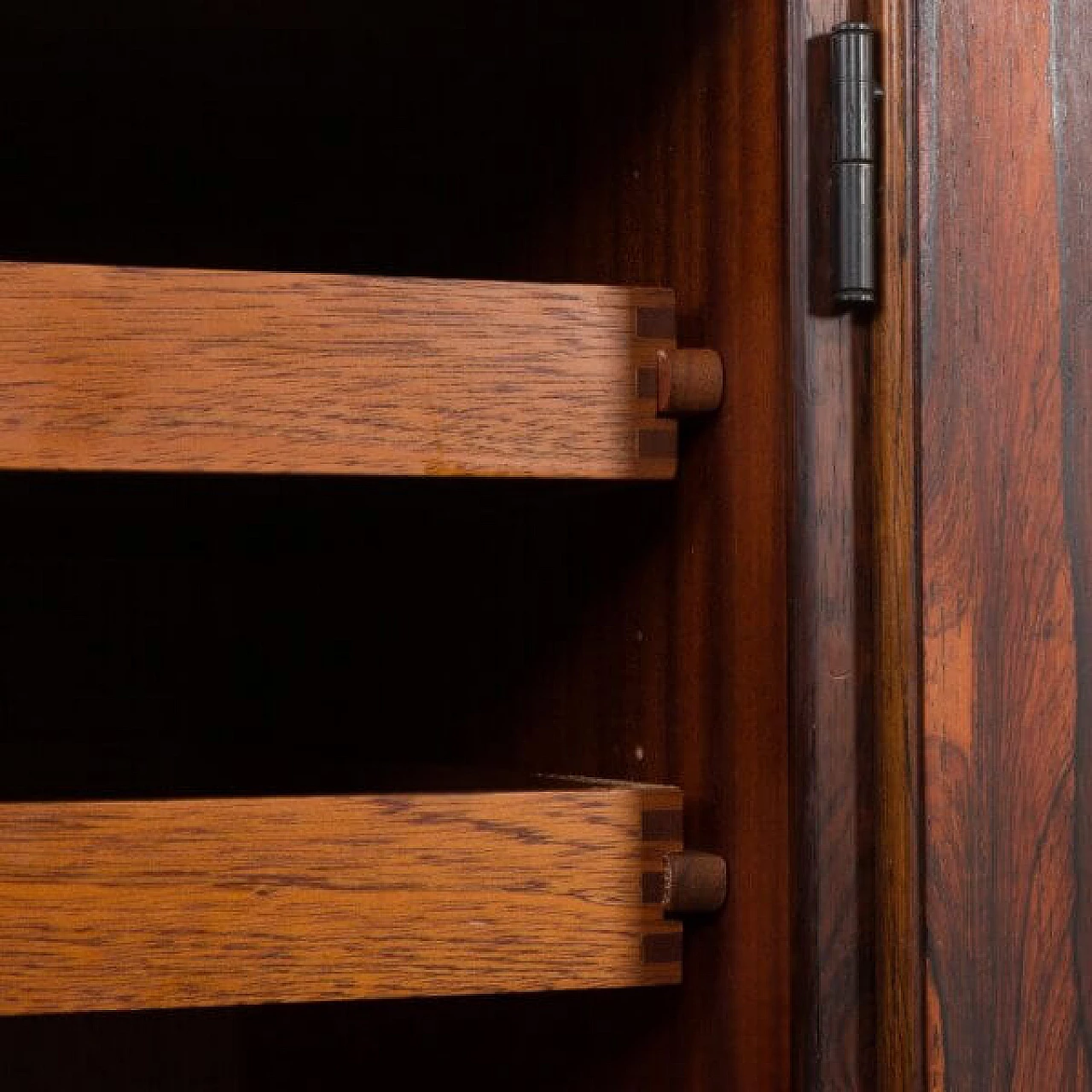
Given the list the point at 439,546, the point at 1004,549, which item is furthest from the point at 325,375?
the point at 439,546

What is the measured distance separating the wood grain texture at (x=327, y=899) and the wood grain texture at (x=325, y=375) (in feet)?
0.41

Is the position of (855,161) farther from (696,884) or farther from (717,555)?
(696,884)

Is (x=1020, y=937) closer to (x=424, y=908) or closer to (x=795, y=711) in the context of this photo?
(x=795, y=711)

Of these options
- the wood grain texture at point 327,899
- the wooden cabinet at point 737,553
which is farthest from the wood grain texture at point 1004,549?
the wood grain texture at point 327,899

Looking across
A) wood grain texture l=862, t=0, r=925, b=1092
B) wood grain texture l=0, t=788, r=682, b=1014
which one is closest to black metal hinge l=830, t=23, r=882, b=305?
wood grain texture l=862, t=0, r=925, b=1092

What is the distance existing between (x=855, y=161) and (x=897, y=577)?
0.15m

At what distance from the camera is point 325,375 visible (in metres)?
0.67

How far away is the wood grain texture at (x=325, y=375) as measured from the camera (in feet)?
2.12

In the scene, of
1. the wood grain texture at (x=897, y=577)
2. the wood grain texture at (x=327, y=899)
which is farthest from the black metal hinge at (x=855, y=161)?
the wood grain texture at (x=327, y=899)

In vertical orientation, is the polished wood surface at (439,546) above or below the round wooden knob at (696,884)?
above

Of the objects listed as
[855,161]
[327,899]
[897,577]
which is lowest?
[327,899]

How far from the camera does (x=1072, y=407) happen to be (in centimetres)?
65

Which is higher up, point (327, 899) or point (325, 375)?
point (325, 375)

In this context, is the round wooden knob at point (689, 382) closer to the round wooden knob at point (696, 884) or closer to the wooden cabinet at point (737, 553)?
the wooden cabinet at point (737, 553)
